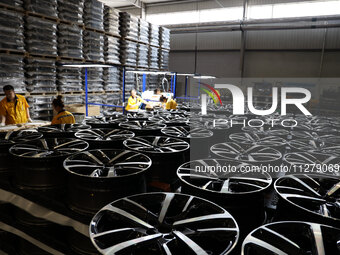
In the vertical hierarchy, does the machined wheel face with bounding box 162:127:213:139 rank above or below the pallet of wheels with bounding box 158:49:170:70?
below

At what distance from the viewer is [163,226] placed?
58.7 inches

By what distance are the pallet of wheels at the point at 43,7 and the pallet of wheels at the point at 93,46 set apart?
122 centimetres

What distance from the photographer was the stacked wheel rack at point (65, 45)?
644 centimetres

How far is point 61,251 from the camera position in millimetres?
1798

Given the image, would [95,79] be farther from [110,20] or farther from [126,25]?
[126,25]

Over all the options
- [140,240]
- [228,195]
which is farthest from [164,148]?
[140,240]

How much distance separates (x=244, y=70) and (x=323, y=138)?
12402 mm

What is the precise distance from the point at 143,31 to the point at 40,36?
15.6 ft

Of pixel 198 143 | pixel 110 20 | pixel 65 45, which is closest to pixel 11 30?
pixel 65 45

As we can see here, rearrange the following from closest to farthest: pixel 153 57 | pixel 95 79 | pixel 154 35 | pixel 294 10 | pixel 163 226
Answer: pixel 163 226 < pixel 95 79 < pixel 154 35 < pixel 153 57 < pixel 294 10

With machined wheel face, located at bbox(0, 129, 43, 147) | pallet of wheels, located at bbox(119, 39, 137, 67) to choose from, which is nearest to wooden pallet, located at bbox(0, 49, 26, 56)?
pallet of wheels, located at bbox(119, 39, 137, 67)

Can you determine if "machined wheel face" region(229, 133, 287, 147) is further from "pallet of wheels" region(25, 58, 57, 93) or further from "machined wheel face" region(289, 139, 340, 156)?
"pallet of wheels" region(25, 58, 57, 93)

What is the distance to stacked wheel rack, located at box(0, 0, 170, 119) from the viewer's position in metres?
6.44

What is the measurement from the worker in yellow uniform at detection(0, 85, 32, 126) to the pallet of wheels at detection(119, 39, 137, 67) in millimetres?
4712
